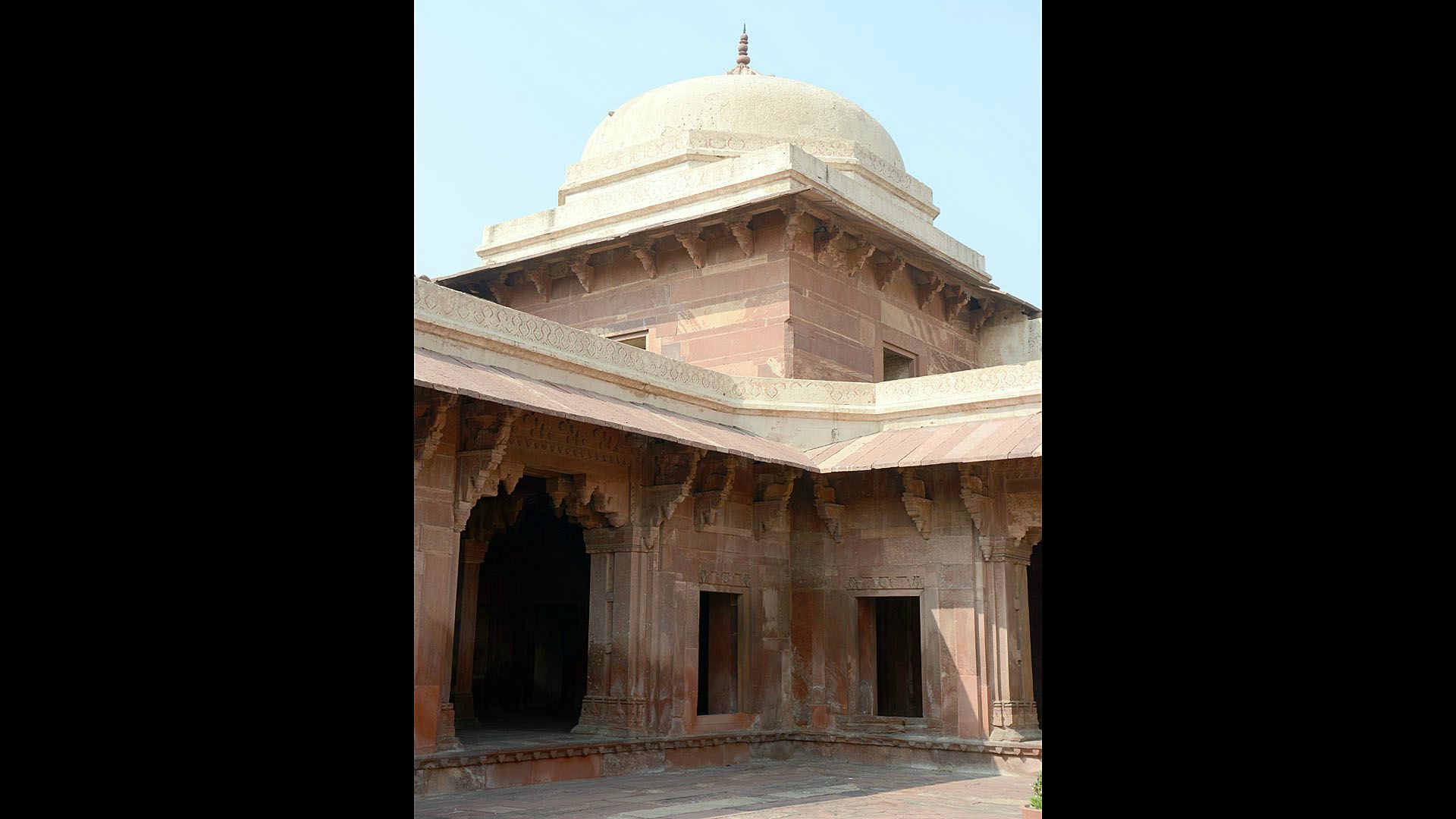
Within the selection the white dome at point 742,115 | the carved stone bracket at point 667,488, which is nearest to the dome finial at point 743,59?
the white dome at point 742,115

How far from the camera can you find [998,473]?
13594 millimetres

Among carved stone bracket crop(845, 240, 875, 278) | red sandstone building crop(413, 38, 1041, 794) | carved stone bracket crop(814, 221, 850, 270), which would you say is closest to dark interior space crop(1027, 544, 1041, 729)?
red sandstone building crop(413, 38, 1041, 794)

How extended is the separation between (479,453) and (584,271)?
6.70 meters

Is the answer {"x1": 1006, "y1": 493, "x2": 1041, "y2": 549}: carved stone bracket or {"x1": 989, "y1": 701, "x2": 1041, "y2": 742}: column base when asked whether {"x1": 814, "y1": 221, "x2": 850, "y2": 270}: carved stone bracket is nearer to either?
{"x1": 1006, "y1": 493, "x2": 1041, "y2": 549}: carved stone bracket

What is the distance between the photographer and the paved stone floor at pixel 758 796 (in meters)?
9.89

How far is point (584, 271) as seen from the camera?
686 inches

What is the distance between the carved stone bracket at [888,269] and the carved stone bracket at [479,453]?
24.9ft

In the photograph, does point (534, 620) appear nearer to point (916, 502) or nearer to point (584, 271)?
point (584, 271)

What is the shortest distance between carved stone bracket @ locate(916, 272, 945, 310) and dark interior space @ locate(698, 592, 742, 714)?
6146mm

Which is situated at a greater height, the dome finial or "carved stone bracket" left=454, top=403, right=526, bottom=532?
Result: the dome finial

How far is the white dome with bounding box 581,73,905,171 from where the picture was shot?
18.6 meters

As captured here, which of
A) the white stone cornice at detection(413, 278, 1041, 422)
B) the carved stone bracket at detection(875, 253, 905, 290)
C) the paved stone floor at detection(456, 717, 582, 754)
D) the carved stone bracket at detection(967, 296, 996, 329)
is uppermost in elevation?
the carved stone bracket at detection(875, 253, 905, 290)
